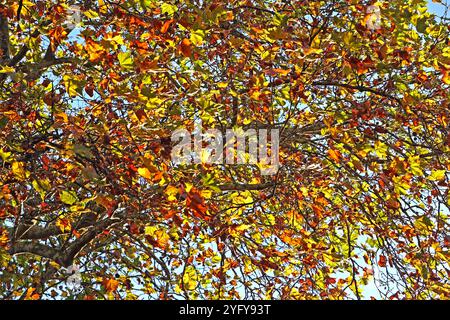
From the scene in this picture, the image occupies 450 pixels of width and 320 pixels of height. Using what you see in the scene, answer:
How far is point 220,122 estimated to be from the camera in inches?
241

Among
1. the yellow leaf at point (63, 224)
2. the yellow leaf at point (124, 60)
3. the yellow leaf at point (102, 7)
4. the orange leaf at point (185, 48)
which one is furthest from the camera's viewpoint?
the yellow leaf at point (63, 224)

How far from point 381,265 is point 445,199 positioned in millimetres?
1274

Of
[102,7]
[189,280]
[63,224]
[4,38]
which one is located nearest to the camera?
[102,7]

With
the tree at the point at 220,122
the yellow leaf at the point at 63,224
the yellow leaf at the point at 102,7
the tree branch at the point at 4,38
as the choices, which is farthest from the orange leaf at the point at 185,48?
the tree branch at the point at 4,38

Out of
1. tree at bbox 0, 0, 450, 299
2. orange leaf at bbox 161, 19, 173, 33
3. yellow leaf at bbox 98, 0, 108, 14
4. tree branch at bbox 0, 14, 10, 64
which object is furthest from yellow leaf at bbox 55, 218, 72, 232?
orange leaf at bbox 161, 19, 173, 33

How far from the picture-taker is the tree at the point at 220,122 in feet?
18.7

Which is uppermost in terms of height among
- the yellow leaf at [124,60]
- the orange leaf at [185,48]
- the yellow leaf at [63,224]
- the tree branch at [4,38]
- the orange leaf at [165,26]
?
the tree branch at [4,38]

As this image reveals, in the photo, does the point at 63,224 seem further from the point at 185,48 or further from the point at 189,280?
the point at 185,48

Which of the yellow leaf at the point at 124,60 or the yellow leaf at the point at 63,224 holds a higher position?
the yellow leaf at the point at 124,60

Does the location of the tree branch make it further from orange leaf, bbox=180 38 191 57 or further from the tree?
orange leaf, bbox=180 38 191 57

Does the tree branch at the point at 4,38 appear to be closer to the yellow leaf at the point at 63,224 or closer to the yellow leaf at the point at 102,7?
the yellow leaf at the point at 102,7

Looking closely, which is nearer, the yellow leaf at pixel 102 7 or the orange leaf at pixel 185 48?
the orange leaf at pixel 185 48

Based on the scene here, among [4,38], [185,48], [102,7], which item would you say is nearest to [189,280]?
[185,48]
